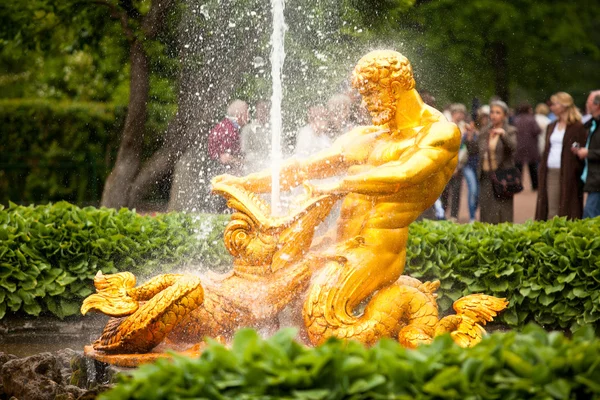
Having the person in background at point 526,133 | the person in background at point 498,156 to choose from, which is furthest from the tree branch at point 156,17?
the person in background at point 526,133

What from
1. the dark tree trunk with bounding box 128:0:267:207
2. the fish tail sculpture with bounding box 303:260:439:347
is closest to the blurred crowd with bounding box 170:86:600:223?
the dark tree trunk with bounding box 128:0:267:207

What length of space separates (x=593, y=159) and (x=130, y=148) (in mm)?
6693

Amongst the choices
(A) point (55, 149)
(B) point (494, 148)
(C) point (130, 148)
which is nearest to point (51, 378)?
(B) point (494, 148)

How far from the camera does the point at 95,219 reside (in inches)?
312

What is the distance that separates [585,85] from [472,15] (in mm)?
9484

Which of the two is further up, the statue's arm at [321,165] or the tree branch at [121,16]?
the tree branch at [121,16]

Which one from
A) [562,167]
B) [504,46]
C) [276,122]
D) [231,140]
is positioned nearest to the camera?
[276,122]

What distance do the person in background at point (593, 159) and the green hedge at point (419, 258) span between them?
10.9 ft

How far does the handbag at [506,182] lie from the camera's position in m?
12.1

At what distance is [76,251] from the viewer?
7.61m

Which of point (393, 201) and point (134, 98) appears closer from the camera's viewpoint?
point (393, 201)

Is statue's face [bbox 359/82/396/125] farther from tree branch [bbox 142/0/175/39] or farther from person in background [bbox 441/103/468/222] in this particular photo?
person in background [bbox 441/103/468/222]

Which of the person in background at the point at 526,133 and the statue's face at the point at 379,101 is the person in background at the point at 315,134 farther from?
the person in background at the point at 526,133

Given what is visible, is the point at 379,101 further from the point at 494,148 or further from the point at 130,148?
the point at 130,148
